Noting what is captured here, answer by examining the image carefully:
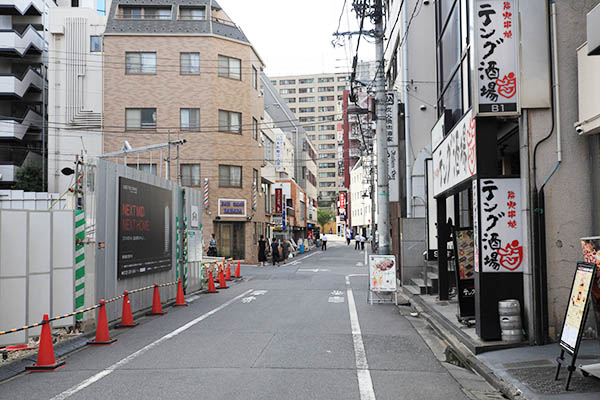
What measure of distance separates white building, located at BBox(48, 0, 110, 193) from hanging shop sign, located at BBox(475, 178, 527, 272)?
1378 inches

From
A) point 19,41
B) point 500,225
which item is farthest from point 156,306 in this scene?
point 19,41

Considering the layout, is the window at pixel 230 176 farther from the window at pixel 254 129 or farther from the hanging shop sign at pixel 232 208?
the window at pixel 254 129

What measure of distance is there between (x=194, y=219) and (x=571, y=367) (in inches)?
586

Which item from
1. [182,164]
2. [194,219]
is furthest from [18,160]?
[194,219]

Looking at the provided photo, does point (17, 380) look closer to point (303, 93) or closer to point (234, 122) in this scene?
point (234, 122)

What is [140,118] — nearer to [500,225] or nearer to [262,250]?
[262,250]

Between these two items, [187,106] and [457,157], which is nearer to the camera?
[457,157]

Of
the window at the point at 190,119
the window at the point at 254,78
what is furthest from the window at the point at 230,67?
the window at the point at 190,119

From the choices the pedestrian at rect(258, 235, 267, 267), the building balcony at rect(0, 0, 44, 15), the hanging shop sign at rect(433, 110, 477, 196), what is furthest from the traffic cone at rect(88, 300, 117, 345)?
the building balcony at rect(0, 0, 44, 15)

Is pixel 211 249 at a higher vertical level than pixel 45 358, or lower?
higher

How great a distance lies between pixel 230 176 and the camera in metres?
39.8

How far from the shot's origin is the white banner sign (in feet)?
A: 51.8

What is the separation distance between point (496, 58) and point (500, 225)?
8.69 ft

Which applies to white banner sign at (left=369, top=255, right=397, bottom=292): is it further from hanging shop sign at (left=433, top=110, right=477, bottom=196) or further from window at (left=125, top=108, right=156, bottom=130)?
window at (left=125, top=108, right=156, bottom=130)
